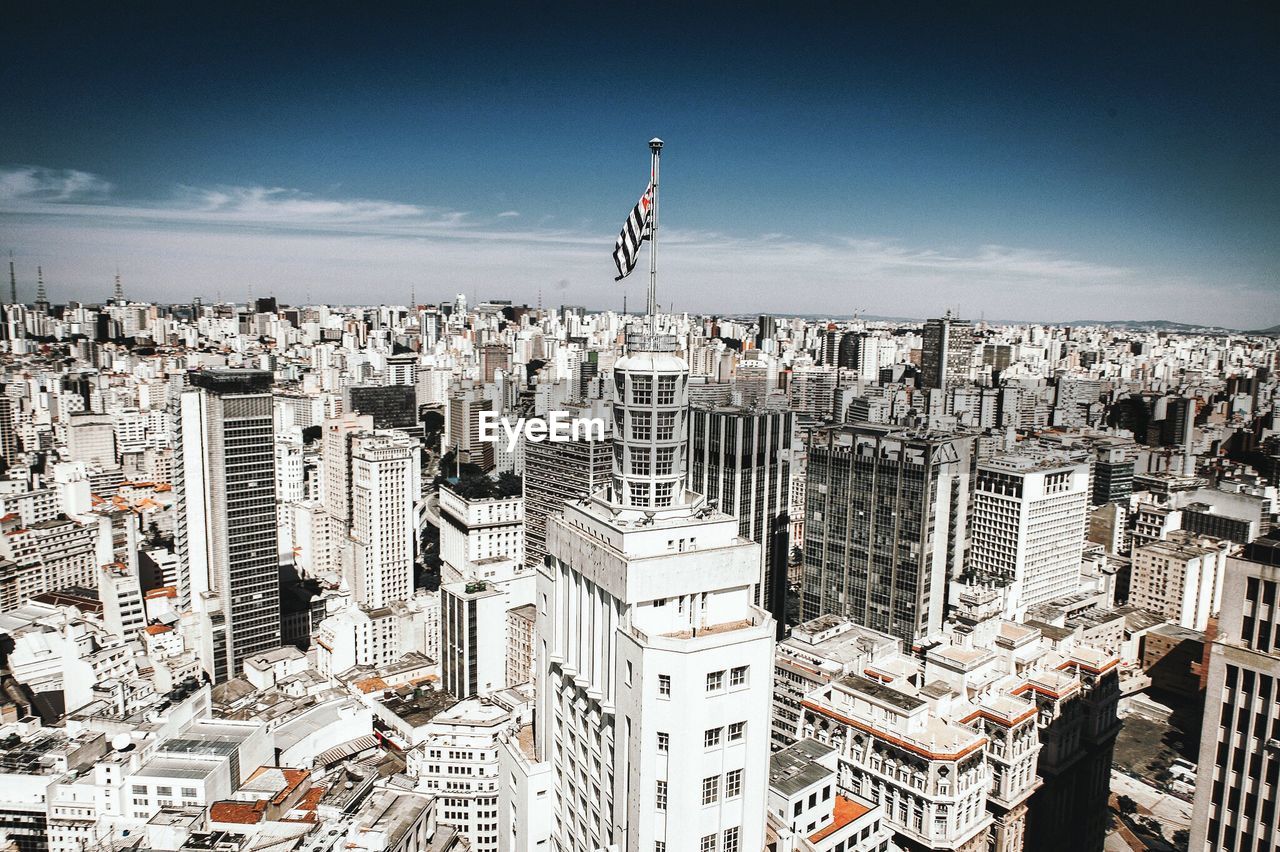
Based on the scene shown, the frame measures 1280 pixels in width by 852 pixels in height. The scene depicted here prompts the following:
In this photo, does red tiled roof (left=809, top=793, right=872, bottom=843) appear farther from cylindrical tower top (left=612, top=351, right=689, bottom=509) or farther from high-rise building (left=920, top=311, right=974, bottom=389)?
high-rise building (left=920, top=311, right=974, bottom=389)

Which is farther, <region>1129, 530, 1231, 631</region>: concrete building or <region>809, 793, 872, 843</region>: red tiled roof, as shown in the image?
<region>1129, 530, 1231, 631</region>: concrete building

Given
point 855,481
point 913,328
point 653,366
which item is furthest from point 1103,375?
point 653,366

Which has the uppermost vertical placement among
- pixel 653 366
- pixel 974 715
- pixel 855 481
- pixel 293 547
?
pixel 653 366

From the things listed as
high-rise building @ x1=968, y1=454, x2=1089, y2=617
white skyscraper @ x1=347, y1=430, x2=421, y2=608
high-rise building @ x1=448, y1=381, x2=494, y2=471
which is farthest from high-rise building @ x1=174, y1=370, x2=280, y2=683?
high-rise building @ x1=968, y1=454, x2=1089, y2=617

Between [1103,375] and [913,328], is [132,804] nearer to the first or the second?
[1103,375]

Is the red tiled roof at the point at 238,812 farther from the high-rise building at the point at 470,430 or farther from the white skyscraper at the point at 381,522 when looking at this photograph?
the high-rise building at the point at 470,430

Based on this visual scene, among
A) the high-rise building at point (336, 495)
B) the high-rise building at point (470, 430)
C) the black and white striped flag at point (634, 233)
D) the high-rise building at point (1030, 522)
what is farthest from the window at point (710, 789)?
the high-rise building at point (470, 430)

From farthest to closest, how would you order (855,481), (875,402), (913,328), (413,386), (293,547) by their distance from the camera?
1. (913,328)
2. (413,386)
3. (875,402)
4. (293,547)
5. (855,481)
